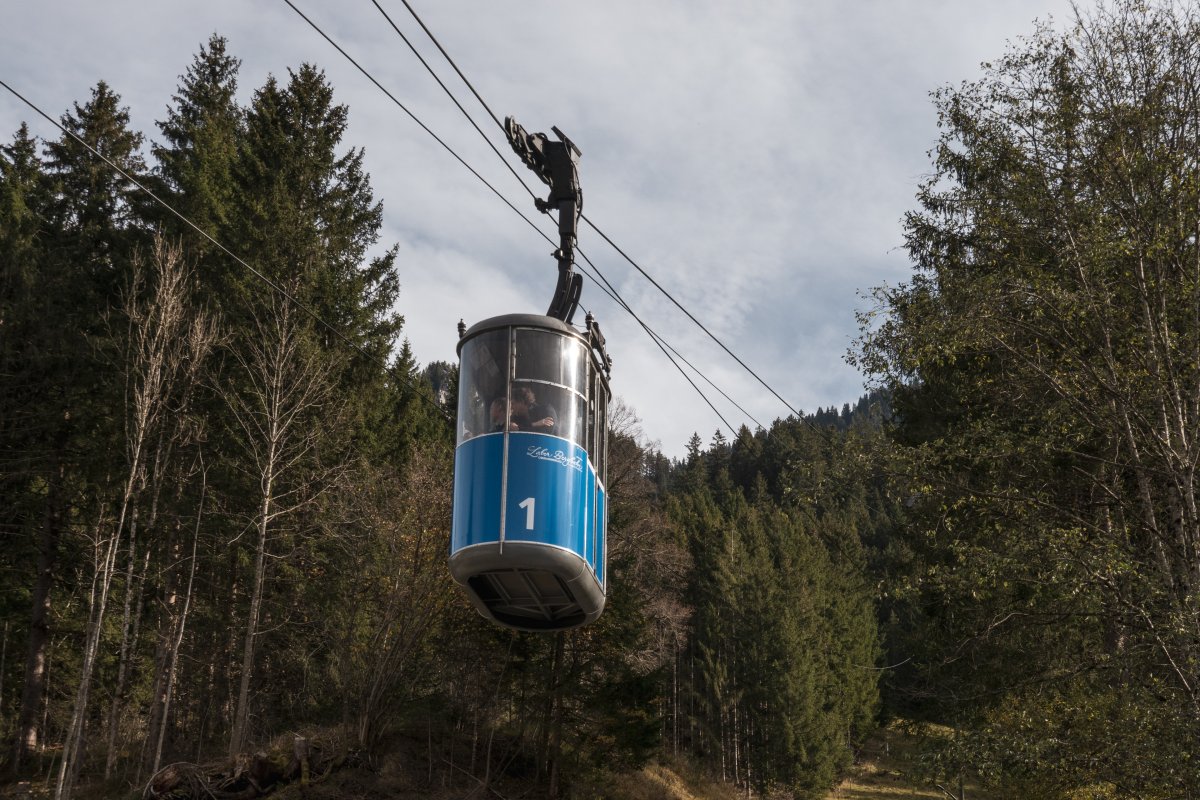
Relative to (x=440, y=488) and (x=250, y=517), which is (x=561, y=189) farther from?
(x=250, y=517)

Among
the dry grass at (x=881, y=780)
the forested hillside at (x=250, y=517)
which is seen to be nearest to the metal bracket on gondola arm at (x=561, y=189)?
the forested hillside at (x=250, y=517)

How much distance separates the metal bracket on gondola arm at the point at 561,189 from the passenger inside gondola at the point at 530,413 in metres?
1.30

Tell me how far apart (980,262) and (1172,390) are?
387 cm

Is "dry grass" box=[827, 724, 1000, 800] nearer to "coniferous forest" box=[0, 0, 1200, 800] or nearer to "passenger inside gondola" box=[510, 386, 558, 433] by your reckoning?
"coniferous forest" box=[0, 0, 1200, 800]

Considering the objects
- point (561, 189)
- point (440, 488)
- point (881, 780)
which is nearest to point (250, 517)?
point (440, 488)

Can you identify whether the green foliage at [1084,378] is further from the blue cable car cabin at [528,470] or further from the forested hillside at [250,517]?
the forested hillside at [250,517]

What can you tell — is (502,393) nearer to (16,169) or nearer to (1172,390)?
(1172,390)

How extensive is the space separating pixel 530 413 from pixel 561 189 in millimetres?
2646

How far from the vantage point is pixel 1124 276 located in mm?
11406

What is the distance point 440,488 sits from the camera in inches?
826

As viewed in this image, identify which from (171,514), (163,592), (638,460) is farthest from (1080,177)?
(163,592)

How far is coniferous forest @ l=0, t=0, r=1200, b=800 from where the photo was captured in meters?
11.0

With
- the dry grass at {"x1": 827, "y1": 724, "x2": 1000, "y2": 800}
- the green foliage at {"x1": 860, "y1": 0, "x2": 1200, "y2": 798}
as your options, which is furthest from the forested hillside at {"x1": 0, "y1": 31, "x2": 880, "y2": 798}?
the dry grass at {"x1": 827, "y1": 724, "x2": 1000, "y2": 800}

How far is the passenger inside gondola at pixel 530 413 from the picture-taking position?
8.56m
